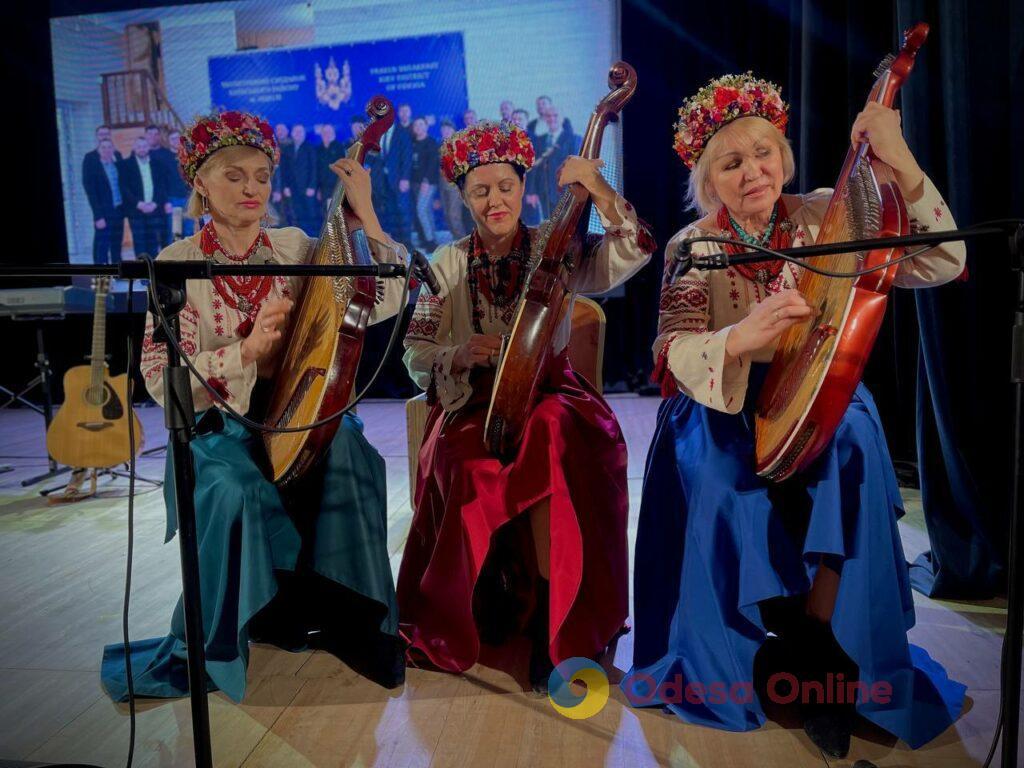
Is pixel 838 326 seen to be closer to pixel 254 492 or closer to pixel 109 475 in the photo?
pixel 254 492

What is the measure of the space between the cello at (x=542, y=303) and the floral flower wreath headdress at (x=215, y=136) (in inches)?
30.6

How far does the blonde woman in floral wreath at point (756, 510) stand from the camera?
1.56 metres

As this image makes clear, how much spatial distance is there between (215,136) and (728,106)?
1.25 m

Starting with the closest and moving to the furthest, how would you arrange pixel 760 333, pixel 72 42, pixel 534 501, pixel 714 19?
pixel 760 333 < pixel 534 501 < pixel 714 19 < pixel 72 42

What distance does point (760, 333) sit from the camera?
154cm

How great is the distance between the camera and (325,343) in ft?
5.71

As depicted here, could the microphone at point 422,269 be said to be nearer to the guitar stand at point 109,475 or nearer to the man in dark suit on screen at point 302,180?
the guitar stand at point 109,475

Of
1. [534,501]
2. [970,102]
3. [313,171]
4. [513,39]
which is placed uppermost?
[513,39]

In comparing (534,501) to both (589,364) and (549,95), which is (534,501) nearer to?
(589,364)

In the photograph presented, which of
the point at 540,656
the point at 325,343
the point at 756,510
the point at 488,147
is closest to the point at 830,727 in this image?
the point at 756,510

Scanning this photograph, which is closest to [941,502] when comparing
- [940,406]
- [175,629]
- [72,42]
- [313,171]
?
[940,406]

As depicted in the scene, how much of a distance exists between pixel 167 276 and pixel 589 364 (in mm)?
1375

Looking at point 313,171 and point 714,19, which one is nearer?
point 714,19

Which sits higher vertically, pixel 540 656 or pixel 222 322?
pixel 222 322
